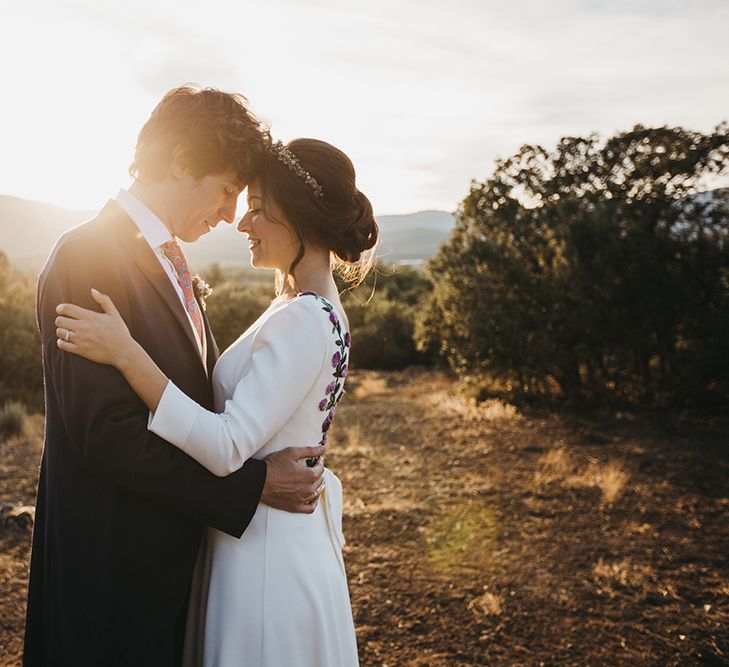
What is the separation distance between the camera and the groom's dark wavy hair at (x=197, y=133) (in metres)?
1.95

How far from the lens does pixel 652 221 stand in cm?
1005

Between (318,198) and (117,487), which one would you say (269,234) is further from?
(117,487)

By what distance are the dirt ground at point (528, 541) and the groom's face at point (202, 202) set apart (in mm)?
2966

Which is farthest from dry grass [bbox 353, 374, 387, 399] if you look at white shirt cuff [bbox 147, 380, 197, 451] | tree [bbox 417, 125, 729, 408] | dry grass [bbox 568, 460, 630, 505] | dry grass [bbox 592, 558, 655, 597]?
white shirt cuff [bbox 147, 380, 197, 451]

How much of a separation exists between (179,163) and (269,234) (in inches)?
14.2

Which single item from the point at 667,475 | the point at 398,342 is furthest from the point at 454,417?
the point at 398,342

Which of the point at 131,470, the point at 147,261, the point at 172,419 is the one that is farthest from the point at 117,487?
the point at 147,261

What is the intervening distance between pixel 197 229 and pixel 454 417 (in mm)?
8985

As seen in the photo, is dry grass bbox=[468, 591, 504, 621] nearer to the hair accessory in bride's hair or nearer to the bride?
the bride

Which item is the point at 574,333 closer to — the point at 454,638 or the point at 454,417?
the point at 454,417

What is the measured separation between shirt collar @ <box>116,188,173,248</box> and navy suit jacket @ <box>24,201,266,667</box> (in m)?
0.05

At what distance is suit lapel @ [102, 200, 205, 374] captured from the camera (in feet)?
5.99

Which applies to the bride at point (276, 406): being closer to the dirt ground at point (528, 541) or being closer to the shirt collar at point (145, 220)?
the shirt collar at point (145, 220)

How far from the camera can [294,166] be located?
6.88 feet
